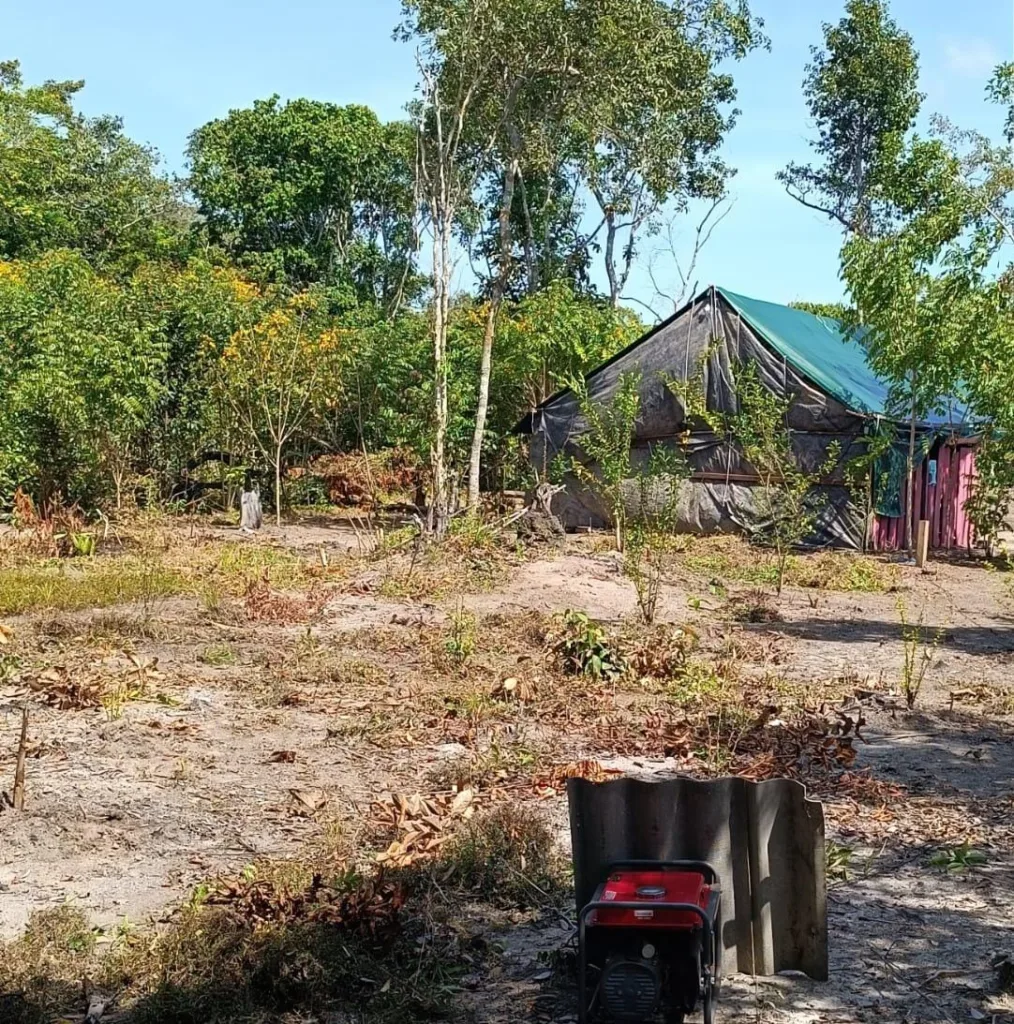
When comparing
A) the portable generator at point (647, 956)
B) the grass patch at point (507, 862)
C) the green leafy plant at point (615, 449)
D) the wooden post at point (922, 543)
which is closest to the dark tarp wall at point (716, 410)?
the green leafy plant at point (615, 449)

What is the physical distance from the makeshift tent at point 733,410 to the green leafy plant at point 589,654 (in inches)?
384

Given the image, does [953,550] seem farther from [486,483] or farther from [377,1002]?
[377,1002]

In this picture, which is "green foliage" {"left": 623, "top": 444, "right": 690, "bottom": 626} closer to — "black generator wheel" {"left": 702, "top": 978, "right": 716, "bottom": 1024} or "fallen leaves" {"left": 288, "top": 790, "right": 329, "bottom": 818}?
"fallen leaves" {"left": 288, "top": 790, "right": 329, "bottom": 818}

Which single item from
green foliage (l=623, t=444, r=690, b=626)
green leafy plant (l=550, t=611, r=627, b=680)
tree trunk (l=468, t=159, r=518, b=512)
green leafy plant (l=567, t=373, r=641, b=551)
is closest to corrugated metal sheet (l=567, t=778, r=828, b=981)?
green leafy plant (l=550, t=611, r=627, b=680)

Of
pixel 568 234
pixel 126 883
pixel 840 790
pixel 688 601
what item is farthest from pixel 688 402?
pixel 568 234

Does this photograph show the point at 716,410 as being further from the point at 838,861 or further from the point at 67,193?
the point at 67,193

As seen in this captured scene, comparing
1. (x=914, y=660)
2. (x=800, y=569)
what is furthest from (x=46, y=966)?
(x=800, y=569)

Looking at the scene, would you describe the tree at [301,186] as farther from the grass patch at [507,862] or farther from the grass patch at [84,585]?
the grass patch at [507,862]

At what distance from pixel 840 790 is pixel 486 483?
17.6m

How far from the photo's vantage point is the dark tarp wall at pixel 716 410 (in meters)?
18.5

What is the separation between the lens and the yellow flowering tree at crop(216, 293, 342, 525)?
20594 mm

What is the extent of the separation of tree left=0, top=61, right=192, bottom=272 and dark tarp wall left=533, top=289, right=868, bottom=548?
656 inches

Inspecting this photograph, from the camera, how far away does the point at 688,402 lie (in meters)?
18.6

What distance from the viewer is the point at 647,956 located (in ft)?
11.9
